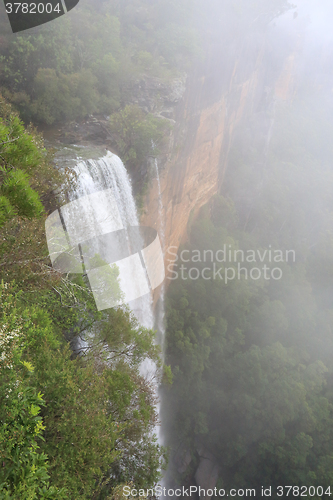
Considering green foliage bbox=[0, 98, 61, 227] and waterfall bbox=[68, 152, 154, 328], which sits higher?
→ green foliage bbox=[0, 98, 61, 227]

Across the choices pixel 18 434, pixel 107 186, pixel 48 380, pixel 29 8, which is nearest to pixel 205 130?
pixel 29 8

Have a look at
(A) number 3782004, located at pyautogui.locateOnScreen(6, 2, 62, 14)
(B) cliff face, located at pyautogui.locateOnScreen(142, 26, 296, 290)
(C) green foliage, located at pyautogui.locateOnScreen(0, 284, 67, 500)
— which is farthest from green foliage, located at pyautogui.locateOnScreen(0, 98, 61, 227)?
(A) number 3782004, located at pyautogui.locateOnScreen(6, 2, 62, 14)

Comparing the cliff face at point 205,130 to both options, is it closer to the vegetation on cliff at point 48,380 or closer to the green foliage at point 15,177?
the vegetation on cliff at point 48,380

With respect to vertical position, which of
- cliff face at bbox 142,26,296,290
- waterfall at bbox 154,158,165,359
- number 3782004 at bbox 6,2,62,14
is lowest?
waterfall at bbox 154,158,165,359

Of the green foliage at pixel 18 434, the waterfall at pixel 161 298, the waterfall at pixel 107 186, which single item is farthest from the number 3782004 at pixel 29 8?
the green foliage at pixel 18 434

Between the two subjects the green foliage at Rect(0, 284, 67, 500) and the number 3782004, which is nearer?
the green foliage at Rect(0, 284, 67, 500)

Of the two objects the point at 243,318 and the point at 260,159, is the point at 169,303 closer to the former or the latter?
the point at 243,318

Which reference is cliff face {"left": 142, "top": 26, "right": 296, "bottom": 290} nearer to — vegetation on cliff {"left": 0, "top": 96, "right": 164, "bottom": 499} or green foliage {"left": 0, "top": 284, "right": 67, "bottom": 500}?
vegetation on cliff {"left": 0, "top": 96, "right": 164, "bottom": 499}

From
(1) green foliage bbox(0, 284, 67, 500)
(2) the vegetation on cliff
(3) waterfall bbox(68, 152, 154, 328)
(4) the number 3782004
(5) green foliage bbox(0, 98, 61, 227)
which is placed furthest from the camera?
(4) the number 3782004

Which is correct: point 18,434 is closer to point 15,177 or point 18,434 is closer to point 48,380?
point 48,380
